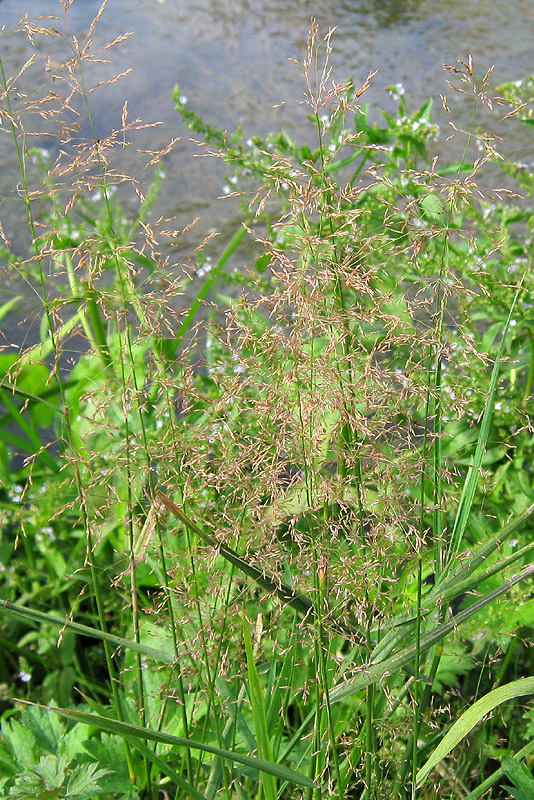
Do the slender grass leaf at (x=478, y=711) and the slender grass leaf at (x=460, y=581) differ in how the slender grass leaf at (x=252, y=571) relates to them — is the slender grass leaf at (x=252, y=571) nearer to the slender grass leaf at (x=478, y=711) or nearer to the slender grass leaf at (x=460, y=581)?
the slender grass leaf at (x=460, y=581)

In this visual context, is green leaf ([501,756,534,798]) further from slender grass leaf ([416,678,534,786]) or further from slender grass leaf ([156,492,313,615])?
slender grass leaf ([156,492,313,615])

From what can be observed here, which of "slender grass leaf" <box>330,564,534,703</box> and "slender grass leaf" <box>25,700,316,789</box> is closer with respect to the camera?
"slender grass leaf" <box>25,700,316,789</box>

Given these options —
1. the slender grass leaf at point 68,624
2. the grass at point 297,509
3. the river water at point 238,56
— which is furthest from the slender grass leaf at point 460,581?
the river water at point 238,56

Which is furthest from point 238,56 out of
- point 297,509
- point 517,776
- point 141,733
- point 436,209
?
point 141,733

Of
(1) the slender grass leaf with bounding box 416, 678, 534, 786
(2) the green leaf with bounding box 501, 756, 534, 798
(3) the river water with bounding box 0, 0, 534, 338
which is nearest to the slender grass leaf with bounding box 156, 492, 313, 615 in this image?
(1) the slender grass leaf with bounding box 416, 678, 534, 786

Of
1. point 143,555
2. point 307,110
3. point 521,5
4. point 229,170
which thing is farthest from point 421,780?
point 521,5

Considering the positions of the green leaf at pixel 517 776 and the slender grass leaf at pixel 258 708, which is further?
the green leaf at pixel 517 776

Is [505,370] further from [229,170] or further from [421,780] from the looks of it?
[229,170]

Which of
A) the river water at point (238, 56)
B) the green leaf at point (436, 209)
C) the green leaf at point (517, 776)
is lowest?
the green leaf at point (517, 776)

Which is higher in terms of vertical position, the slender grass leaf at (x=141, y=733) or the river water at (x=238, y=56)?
the slender grass leaf at (x=141, y=733)
